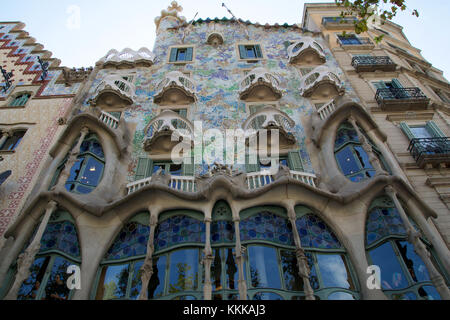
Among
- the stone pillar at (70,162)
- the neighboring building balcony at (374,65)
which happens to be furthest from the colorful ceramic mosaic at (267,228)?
the neighboring building balcony at (374,65)

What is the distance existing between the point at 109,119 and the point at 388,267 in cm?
1121

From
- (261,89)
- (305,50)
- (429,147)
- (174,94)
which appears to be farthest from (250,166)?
(305,50)

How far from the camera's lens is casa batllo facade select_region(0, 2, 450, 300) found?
8.93m

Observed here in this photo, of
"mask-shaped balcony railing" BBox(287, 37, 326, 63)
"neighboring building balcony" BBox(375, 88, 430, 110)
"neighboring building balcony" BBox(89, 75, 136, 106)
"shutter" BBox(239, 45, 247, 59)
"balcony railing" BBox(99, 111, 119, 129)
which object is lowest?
"balcony railing" BBox(99, 111, 119, 129)

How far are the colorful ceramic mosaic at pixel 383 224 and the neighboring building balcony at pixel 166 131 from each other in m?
7.02

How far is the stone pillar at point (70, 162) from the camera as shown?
414 inches

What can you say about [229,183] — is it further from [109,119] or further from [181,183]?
[109,119]

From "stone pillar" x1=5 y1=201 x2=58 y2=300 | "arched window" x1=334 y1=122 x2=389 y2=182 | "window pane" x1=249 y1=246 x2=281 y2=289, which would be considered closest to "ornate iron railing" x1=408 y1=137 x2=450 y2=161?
"arched window" x1=334 y1=122 x2=389 y2=182

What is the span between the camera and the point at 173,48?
66.3ft

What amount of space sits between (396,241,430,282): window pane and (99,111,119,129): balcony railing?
35.8ft

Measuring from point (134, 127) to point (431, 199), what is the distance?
11.5 metres

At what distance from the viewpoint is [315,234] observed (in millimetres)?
10000

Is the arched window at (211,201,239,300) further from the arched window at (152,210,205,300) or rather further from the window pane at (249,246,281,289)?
the window pane at (249,246,281,289)
